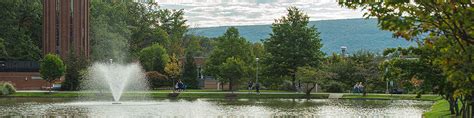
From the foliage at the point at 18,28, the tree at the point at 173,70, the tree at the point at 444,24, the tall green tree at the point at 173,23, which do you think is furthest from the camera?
the tall green tree at the point at 173,23

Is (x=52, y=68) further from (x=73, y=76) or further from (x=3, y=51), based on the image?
(x=3, y=51)

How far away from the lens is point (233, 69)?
2325 inches

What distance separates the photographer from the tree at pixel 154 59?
6925 centimetres

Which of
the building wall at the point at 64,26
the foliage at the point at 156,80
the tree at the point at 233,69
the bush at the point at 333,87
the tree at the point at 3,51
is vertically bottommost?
the bush at the point at 333,87

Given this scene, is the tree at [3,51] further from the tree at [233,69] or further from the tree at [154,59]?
the tree at [233,69]

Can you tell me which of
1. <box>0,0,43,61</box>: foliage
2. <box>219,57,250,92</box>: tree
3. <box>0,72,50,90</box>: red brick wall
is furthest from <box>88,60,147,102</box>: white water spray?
<box>0,0,43,61</box>: foliage

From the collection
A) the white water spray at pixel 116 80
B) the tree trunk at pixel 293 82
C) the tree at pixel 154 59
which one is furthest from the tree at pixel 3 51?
the tree trunk at pixel 293 82

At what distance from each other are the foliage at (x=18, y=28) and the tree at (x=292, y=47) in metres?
27.2

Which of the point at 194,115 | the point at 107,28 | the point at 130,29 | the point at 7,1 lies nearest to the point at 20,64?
the point at 7,1

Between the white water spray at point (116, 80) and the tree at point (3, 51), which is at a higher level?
the tree at point (3, 51)

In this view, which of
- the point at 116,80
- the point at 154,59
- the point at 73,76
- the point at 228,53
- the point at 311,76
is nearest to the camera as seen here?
the point at 116,80

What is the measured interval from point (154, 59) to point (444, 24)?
191 ft

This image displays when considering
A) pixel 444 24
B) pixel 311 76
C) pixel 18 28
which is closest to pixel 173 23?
pixel 18 28

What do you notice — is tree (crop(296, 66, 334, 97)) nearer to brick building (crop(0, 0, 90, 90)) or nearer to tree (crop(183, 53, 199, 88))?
tree (crop(183, 53, 199, 88))
